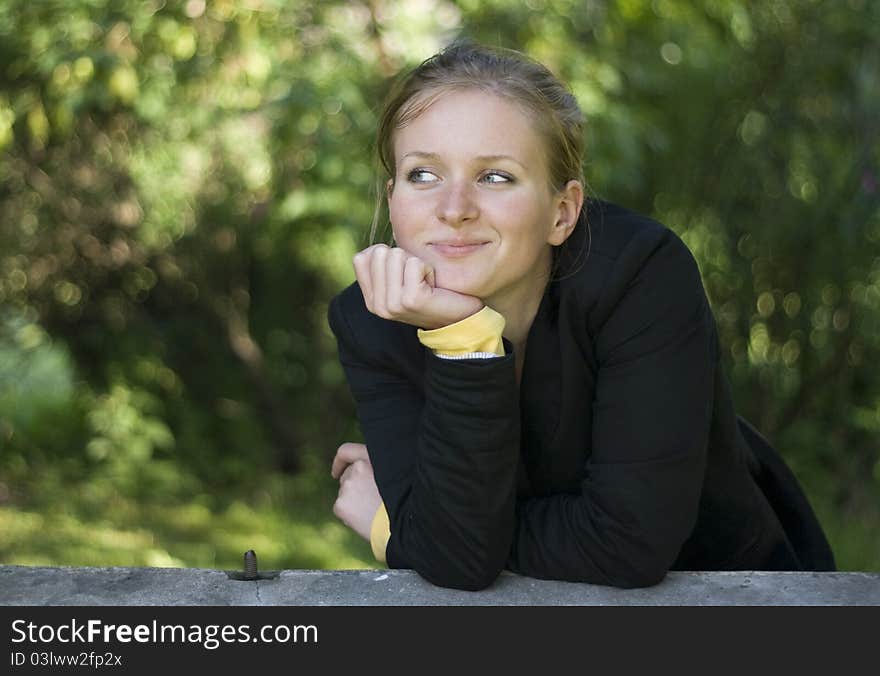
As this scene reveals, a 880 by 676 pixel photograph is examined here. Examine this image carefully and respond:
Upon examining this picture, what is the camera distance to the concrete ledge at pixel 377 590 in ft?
5.39

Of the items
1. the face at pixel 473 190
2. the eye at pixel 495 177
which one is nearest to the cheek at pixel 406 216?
the face at pixel 473 190

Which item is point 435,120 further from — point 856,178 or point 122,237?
point 122,237

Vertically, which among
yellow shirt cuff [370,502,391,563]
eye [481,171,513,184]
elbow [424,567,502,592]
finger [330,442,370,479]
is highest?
eye [481,171,513,184]

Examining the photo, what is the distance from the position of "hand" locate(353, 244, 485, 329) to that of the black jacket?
0.07 m

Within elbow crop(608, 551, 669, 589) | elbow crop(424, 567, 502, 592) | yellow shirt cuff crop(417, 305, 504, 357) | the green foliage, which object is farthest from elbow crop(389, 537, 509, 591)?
the green foliage

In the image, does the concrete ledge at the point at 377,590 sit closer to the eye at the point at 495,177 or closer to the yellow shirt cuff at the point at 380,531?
the yellow shirt cuff at the point at 380,531

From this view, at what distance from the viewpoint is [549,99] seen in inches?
71.4

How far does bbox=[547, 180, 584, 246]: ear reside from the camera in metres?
1.84

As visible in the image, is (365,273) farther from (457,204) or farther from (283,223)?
(283,223)

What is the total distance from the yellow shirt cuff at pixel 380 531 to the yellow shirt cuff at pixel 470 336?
40 centimetres

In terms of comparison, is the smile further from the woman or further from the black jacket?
the black jacket

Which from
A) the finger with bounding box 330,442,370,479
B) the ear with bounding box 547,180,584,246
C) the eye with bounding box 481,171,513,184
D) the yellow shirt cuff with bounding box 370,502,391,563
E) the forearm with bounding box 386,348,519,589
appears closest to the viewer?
the forearm with bounding box 386,348,519,589

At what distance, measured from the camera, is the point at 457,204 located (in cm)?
169
